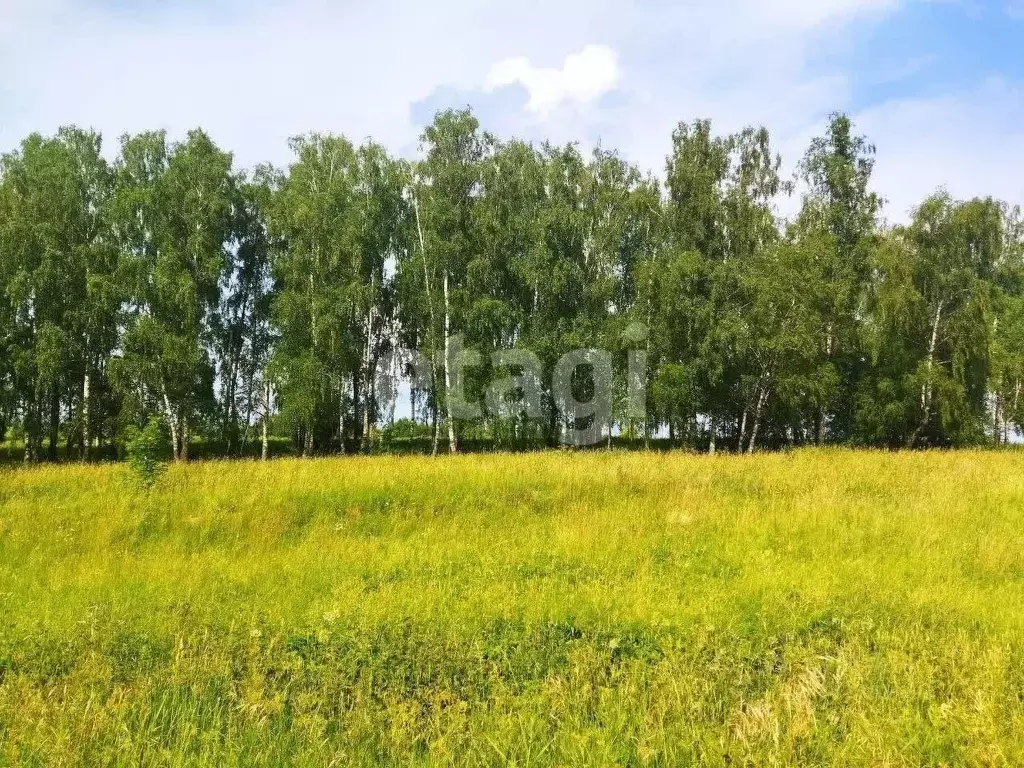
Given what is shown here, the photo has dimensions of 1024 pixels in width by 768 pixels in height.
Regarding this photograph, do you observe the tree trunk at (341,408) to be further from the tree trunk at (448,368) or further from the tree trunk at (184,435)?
the tree trunk at (184,435)

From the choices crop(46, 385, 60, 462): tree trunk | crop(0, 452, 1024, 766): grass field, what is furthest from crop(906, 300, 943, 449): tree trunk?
crop(46, 385, 60, 462): tree trunk

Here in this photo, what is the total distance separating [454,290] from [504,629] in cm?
2070

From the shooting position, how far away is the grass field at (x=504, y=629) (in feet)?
12.7

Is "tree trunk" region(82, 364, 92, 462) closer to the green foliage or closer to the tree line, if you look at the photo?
the tree line

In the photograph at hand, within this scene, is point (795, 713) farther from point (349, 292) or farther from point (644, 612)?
point (349, 292)

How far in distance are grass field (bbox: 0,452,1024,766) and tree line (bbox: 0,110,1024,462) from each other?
14005 millimetres

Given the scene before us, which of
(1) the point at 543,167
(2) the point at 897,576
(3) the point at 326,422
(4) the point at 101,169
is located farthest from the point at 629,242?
(2) the point at 897,576

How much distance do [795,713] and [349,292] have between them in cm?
2258

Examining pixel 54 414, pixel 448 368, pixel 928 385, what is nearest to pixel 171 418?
pixel 54 414

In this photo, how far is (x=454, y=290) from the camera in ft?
83.6

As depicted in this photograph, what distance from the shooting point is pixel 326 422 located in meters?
27.5

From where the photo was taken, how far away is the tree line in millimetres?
24000

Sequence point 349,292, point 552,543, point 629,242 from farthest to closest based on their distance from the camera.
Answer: point 629,242 → point 349,292 → point 552,543

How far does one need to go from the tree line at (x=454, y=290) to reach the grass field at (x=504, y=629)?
45.9 ft
